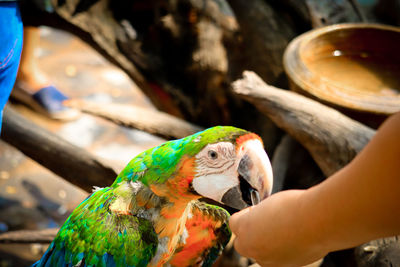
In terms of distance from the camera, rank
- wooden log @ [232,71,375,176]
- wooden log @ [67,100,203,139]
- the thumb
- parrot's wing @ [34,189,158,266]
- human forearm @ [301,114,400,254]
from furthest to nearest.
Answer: wooden log @ [67,100,203,139] → wooden log @ [232,71,375,176] → parrot's wing @ [34,189,158,266] → the thumb → human forearm @ [301,114,400,254]

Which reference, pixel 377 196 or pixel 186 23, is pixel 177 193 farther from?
pixel 186 23

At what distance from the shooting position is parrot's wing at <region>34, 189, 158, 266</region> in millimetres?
640

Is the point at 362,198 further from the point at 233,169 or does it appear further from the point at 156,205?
the point at 156,205

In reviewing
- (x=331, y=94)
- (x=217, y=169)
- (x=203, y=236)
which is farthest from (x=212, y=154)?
(x=331, y=94)

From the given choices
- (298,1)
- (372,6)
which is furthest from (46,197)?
(372,6)

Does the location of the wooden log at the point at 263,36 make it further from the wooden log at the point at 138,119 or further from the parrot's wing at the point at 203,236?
the parrot's wing at the point at 203,236

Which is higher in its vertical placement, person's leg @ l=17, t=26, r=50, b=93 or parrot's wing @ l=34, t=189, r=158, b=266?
parrot's wing @ l=34, t=189, r=158, b=266

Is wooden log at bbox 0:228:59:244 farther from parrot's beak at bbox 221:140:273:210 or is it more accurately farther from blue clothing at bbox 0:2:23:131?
parrot's beak at bbox 221:140:273:210

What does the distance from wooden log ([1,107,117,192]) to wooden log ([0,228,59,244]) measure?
0.15 meters

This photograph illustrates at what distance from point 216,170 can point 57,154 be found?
0.70 metres

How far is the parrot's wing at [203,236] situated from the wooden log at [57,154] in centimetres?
35

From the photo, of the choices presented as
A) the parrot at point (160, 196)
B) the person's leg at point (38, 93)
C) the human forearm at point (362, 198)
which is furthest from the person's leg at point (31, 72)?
the human forearm at point (362, 198)

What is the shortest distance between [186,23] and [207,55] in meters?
0.18

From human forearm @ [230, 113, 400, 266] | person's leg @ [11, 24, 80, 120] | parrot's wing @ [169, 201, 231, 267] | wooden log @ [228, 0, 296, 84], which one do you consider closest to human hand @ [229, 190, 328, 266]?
human forearm @ [230, 113, 400, 266]
